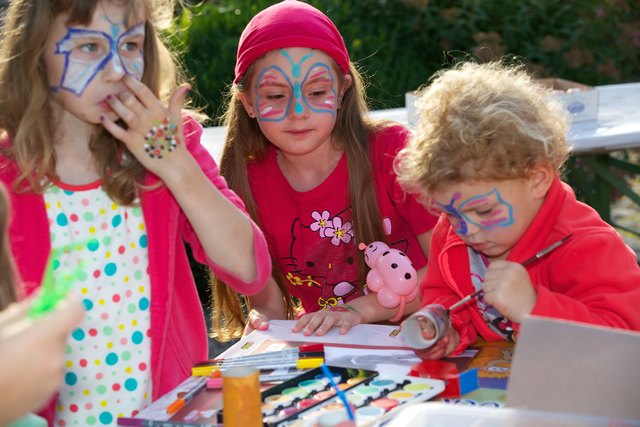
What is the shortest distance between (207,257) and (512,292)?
2.13 feet

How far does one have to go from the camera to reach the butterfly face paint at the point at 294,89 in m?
2.61

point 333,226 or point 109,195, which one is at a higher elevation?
point 109,195

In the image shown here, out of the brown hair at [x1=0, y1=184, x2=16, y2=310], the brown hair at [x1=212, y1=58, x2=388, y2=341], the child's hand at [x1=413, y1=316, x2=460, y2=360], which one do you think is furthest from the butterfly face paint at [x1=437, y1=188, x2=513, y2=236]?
the brown hair at [x1=0, y1=184, x2=16, y2=310]

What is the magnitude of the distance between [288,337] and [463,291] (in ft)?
1.41

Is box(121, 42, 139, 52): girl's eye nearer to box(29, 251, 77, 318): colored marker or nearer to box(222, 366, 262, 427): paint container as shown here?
box(222, 366, 262, 427): paint container

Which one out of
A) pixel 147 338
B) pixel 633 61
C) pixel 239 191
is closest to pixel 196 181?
pixel 147 338

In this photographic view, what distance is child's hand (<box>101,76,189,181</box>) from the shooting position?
178 centimetres

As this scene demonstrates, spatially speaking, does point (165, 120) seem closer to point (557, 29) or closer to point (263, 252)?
point (263, 252)

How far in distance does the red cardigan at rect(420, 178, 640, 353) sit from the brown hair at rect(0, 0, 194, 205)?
0.77 m

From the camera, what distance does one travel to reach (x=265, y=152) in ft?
9.47

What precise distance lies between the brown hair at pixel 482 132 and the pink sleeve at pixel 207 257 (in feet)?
1.23

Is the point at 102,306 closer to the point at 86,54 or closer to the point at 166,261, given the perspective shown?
the point at 166,261

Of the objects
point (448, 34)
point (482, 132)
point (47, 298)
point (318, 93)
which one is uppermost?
point (448, 34)

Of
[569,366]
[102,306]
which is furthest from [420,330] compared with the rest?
[102,306]
